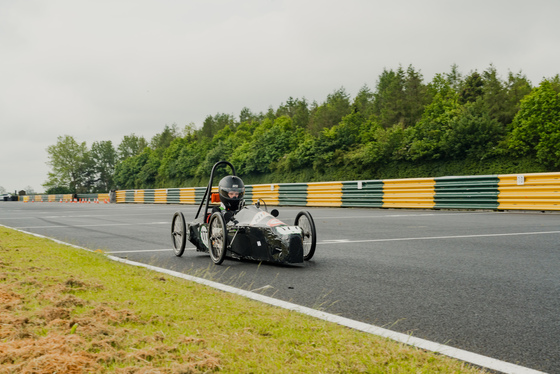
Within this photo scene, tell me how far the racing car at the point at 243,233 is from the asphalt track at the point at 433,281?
18 centimetres

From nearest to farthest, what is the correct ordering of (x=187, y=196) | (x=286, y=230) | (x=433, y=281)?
(x=433, y=281), (x=286, y=230), (x=187, y=196)

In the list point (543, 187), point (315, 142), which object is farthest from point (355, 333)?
point (315, 142)

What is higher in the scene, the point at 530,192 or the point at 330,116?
the point at 330,116

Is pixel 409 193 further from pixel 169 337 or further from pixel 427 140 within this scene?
pixel 169 337

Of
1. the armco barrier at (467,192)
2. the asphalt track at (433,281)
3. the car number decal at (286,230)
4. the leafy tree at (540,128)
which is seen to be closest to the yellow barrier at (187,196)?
the armco barrier at (467,192)

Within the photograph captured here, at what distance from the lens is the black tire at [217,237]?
22.7 ft

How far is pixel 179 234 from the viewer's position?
8.24 m

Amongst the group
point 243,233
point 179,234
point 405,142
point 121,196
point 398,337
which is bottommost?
point 398,337

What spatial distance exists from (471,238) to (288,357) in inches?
305

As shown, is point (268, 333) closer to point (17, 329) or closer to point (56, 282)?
point (17, 329)

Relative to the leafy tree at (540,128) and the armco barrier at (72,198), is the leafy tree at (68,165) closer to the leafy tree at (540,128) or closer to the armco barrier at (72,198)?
the armco barrier at (72,198)

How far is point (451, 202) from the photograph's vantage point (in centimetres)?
2033

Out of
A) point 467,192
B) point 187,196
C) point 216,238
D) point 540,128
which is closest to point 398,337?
point 216,238

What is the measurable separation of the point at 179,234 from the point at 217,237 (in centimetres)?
127
